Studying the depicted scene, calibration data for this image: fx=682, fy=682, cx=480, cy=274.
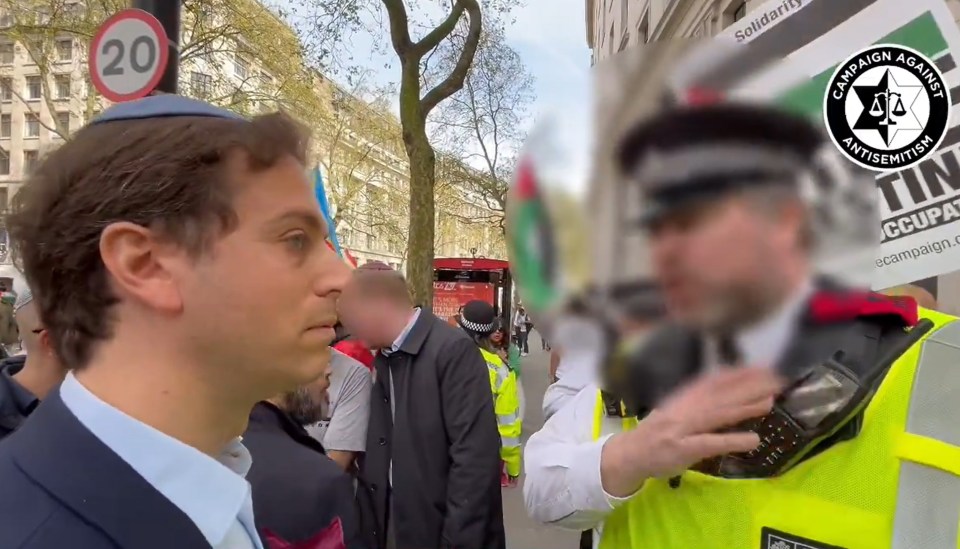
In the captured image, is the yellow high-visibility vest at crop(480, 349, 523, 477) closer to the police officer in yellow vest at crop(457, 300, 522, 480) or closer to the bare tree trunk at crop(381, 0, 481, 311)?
the police officer in yellow vest at crop(457, 300, 522, 480)

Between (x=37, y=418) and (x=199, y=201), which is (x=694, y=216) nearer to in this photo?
(x=199, y=201)

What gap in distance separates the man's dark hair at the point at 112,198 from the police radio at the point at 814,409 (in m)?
0.78

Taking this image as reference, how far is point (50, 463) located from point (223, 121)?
1.61ft

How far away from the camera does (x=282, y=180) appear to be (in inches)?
38.6

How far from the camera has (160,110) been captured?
0.97 metres

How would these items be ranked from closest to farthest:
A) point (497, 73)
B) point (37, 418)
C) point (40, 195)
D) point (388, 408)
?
point (37, 418), point (40, 195), point (388, 408), point (497, 73)

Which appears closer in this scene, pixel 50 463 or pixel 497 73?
pixel 50 463

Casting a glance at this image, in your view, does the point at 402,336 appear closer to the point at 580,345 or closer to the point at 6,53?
the point at 580,345

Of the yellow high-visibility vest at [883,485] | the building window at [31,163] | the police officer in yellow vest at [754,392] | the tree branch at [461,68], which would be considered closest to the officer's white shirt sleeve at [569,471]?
the police officer in yellow vest at [754,392]

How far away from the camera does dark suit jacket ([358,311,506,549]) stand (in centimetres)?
295

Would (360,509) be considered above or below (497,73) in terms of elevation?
below

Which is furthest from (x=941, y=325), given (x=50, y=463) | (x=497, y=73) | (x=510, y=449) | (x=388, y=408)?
(x=497, y=73)

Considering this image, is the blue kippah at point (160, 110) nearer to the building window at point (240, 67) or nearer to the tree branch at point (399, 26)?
the tree branch at point (399, 26)

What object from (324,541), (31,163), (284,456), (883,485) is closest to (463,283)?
(284,456)
